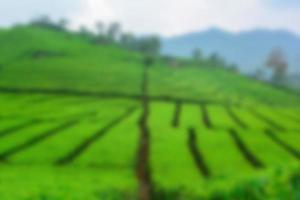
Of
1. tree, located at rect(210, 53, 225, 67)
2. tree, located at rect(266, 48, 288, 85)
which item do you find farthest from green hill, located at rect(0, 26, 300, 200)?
tree, located at rect(266, 48, 288, 85)

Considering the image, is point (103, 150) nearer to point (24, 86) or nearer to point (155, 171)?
point (155, 171)

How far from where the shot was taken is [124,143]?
155 ft

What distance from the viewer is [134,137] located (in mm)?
49812

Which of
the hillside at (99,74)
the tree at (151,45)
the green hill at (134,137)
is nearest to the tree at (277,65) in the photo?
the hillside at (99,74)

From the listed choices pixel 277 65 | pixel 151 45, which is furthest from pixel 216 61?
pixel 151 45

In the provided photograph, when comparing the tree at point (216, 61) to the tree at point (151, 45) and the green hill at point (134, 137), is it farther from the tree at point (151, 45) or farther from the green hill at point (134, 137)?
the green hill at point (134, 137)

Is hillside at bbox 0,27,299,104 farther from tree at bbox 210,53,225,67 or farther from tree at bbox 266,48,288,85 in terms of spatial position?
tree at bbox 266,48,288,85

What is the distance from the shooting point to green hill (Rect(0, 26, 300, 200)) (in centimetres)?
2773

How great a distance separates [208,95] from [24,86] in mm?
30429

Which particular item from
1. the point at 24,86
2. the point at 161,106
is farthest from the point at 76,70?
the point at 161,106

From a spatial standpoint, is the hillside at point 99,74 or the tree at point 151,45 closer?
the hillside at point 99,74

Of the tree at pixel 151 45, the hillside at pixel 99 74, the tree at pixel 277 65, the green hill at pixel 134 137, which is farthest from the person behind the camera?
the tree at pixel 151 45

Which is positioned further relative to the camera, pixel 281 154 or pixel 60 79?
pixel 60 79

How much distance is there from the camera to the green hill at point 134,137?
91.0ft
